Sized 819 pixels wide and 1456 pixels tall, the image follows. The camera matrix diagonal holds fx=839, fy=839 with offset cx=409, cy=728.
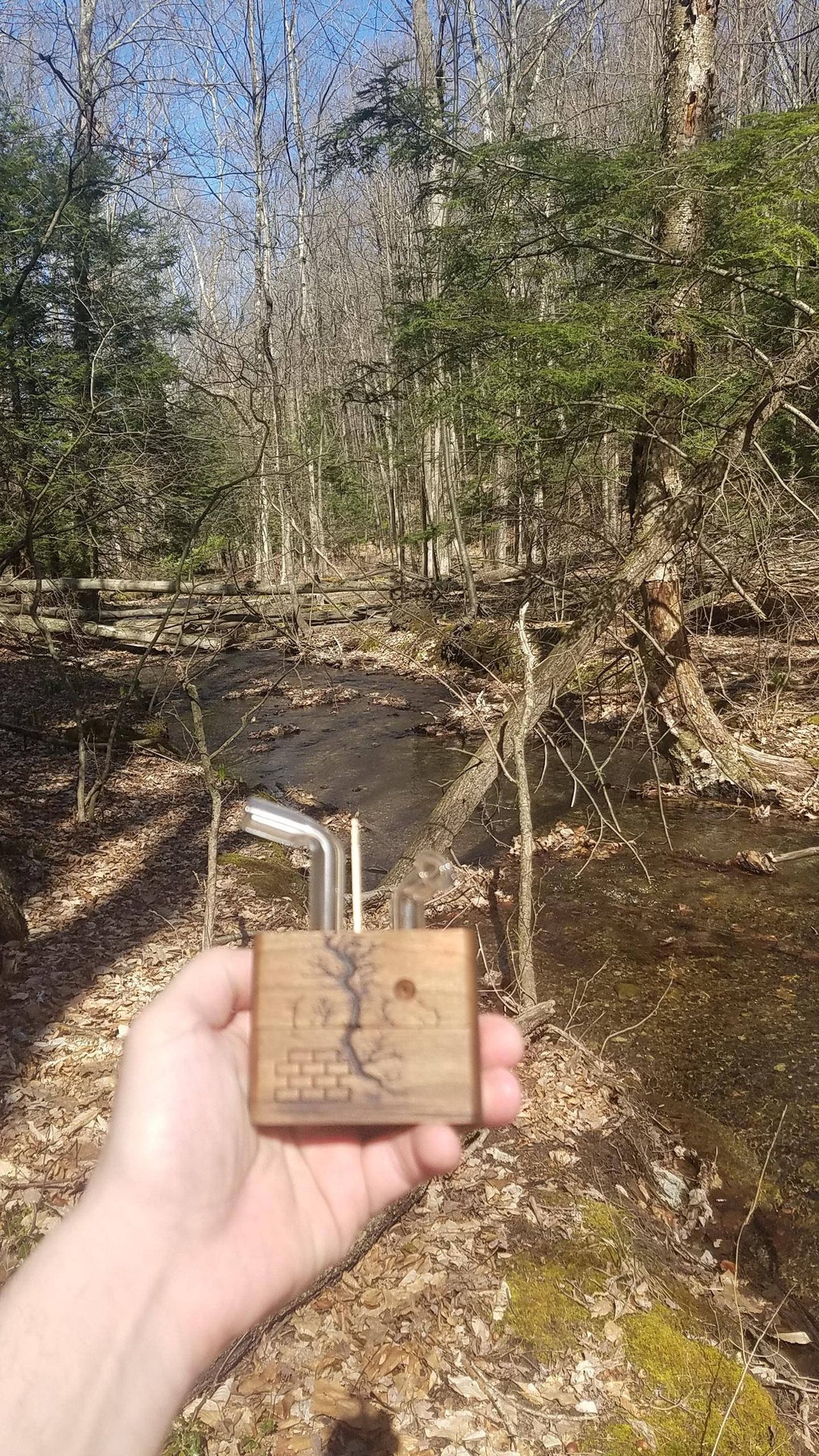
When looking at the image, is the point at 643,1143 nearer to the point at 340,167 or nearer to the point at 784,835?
the point at 784,835

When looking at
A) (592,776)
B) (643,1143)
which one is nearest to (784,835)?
(592,776)

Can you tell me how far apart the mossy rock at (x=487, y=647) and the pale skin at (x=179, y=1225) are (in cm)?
1047

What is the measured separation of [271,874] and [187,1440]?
4.91 metres

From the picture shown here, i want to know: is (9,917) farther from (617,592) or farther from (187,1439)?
(617,592)

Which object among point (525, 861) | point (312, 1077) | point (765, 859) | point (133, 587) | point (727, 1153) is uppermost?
point (133, 587)

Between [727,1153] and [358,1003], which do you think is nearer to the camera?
[358,1003]

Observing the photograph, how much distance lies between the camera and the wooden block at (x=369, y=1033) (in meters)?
1.23

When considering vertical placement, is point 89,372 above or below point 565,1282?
above

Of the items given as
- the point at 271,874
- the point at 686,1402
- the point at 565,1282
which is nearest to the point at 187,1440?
the point at 565,1282

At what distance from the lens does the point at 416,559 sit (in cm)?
2330

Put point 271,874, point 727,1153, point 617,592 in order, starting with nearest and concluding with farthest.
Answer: point 727,1153 → point 617,592 → point 271,874

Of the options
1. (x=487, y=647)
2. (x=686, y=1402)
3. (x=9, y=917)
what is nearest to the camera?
(x=686, y=1402)

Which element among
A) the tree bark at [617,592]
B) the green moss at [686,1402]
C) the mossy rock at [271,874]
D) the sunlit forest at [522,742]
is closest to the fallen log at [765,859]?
the sunlit forest at [522,742]

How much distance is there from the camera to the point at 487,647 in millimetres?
14227
